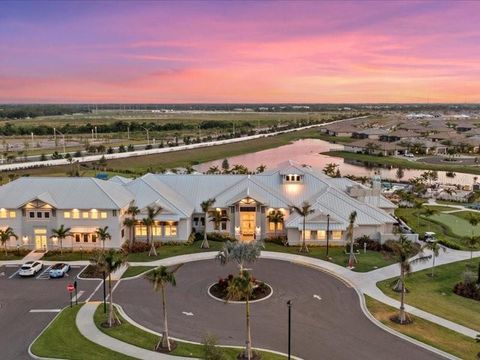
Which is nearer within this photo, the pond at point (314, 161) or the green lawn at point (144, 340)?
the green lawn at point (144, 340)

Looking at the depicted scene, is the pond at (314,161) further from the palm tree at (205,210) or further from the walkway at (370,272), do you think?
the palm tree at (205,210)

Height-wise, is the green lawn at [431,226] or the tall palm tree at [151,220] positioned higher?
the tall palm tree at [151,220]

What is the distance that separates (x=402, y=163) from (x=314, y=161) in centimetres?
2358

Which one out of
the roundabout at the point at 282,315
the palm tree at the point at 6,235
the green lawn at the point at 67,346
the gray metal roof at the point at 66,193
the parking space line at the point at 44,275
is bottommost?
the parking space line at the point at 44,275

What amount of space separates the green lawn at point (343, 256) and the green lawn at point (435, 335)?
35.1 feet

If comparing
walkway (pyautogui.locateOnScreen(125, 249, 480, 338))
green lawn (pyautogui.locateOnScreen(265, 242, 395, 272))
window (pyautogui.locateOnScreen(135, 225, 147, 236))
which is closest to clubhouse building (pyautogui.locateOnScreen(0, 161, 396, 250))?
window (pyautogui.locateOnScreen(135, 225, 147, 236))

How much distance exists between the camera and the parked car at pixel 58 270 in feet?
149

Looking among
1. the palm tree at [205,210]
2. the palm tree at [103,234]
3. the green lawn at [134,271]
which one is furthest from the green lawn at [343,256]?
the palm tree at [103,234]

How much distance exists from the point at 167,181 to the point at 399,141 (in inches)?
4678

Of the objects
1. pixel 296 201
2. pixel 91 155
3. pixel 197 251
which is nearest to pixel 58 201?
pixel 197 251

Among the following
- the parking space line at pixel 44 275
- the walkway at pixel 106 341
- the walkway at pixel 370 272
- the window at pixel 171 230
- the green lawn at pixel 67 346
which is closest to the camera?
the green lawn at pixel 67 346

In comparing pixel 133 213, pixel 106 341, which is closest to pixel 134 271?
pixel 133 213

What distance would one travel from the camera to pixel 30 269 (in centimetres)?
4569

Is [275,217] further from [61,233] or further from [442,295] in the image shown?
[61,233]
